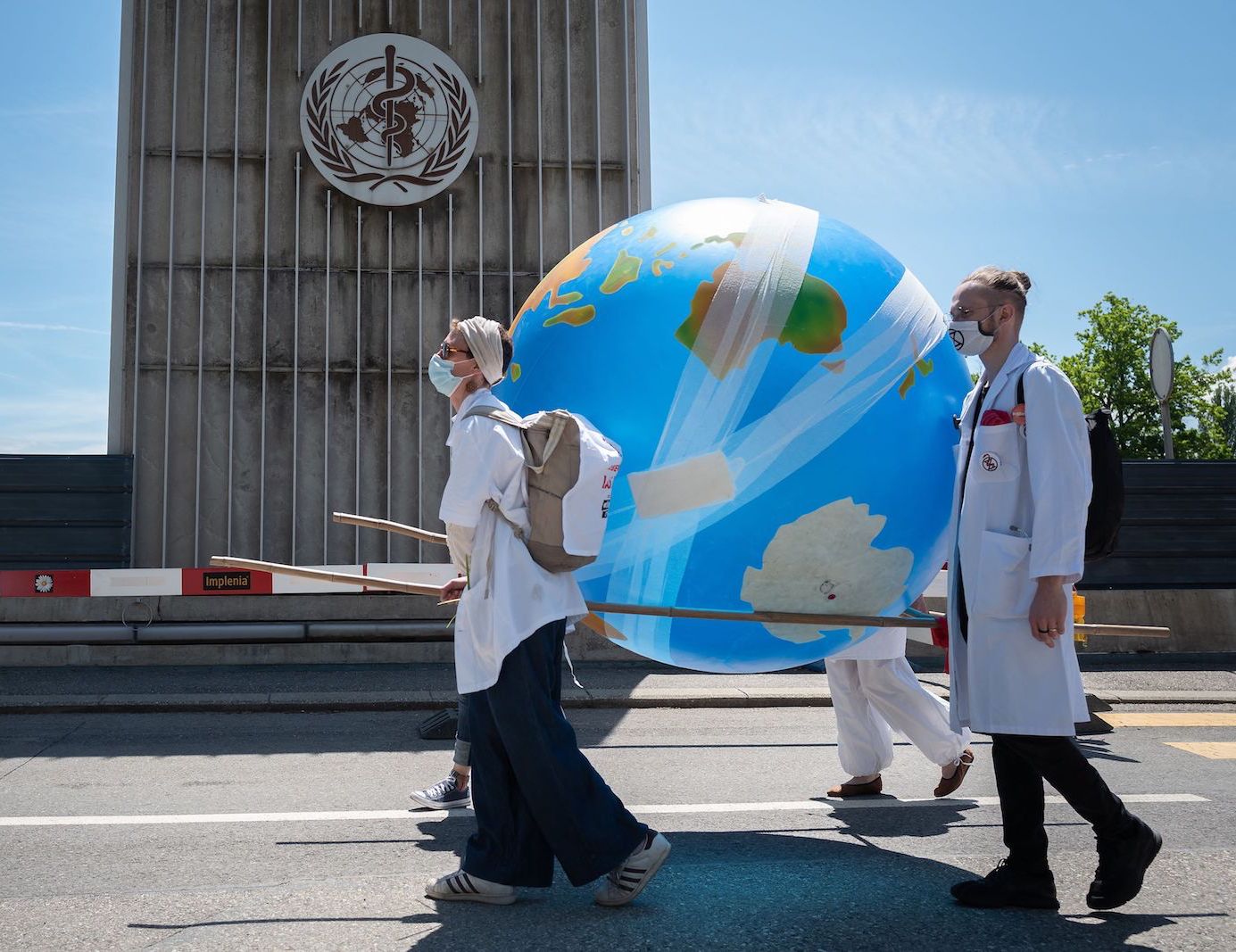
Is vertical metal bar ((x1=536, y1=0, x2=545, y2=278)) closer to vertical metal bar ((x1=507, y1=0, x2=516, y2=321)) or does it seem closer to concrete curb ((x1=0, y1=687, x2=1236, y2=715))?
vertical metal bar ((x1=507, y1=0, x2=516, y2=321))

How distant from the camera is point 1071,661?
3.64 m

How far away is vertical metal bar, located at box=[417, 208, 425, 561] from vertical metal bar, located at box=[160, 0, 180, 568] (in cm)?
289

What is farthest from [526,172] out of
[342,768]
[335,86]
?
[342,768]

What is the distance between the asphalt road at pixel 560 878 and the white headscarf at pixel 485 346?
172cm

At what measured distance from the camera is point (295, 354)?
1393 cm

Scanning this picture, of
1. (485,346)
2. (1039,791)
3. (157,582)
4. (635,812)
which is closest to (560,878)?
(635,812)

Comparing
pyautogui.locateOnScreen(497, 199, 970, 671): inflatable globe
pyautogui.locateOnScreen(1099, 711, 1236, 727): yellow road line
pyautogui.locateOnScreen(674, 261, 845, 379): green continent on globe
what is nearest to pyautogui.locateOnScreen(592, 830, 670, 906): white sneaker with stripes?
pyautogui.locateOnScreen(497, 199, 970, 671): inflatable globe

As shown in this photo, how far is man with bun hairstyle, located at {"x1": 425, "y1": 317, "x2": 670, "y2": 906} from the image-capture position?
3586 millimetres

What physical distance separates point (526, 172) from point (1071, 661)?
1196cm

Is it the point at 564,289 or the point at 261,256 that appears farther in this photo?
the point at 261,256

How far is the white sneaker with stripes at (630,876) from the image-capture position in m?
3.64

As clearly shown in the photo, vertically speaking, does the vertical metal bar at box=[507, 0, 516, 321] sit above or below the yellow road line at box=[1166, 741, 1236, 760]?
above

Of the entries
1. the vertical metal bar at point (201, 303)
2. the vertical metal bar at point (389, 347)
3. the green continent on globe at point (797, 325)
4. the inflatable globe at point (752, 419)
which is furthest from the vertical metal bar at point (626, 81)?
the green continent on globe at point (797, 325)

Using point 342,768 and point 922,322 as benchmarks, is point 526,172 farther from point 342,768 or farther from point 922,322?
point 922,322
